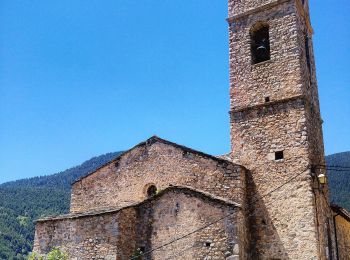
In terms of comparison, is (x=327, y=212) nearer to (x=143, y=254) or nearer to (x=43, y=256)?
(x=143, y=254)

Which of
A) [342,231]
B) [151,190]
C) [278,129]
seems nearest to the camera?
→ [278,129]

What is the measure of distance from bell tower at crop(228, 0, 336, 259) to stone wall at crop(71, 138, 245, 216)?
3.10ft

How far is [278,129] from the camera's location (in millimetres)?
14102

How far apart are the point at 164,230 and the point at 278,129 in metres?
5.03

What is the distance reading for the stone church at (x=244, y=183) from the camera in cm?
1277

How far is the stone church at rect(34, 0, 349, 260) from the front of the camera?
41.9 feet

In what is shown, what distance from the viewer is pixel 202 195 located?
12.8 meters

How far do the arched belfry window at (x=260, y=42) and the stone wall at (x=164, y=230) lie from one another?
5.95 m

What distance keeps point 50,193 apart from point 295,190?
87.6m

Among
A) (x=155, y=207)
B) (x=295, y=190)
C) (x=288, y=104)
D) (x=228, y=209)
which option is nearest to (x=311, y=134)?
(x=288, y=104)

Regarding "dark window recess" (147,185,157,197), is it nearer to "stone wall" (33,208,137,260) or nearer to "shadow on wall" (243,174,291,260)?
A: "stone wall" (33,208,137,260)

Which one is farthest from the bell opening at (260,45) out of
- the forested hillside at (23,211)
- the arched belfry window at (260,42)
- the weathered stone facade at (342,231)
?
the forested hillside at (23,211)

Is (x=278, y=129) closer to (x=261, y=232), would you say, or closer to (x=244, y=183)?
(x=244, y=183)

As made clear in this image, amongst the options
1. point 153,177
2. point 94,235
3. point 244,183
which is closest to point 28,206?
point 153,177
